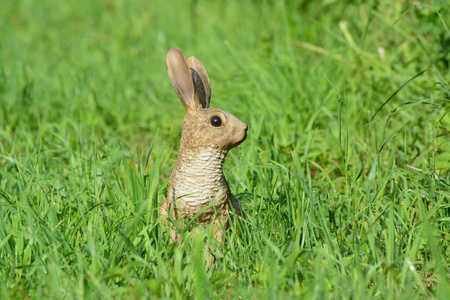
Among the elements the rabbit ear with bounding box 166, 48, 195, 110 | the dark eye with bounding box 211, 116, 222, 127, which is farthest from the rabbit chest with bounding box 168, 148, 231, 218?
the rabbit ear with bounding box 166, 48, 195, 110

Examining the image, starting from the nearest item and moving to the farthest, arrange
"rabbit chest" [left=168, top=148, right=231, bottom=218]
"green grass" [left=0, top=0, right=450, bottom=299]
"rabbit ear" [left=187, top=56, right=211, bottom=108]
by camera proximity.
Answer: "green grass" [left=0, top=0, right=450, bottom=299] < "rabbit chest" [left=168, top=148, right=231, bottom=218] < "rabbit ear" [left=187, top=56, right=211, bottom=108]

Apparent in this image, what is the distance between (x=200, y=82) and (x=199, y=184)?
459 mm

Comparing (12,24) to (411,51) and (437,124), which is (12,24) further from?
(437,124)

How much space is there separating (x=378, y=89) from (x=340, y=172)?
0.88 meters

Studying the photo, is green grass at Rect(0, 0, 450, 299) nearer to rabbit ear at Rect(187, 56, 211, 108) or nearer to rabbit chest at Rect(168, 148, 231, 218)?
rabbit chest at Rect(168, 148, 231, 218)

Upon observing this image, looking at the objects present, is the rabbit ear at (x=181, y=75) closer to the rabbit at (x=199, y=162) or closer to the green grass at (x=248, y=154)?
the rabbit at (x=199, y=162)

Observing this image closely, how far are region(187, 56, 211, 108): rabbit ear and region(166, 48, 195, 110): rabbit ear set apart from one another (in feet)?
0.22

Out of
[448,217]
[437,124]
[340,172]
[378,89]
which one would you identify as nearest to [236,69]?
[378,89]

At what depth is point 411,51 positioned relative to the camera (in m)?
4.22

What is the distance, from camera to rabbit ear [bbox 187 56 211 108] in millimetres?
2439

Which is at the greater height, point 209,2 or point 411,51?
point 209,2

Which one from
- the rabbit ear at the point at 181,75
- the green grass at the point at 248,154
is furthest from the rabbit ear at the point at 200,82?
the green grass at the point at 248,154

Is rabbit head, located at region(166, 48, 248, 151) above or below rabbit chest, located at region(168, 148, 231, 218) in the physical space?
above

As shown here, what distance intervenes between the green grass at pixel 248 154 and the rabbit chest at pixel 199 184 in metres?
0.12
